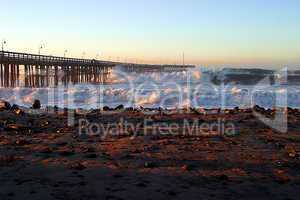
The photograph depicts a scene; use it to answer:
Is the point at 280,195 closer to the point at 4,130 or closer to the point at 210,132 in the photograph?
the point at 210,132

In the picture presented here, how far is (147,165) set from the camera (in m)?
9.99

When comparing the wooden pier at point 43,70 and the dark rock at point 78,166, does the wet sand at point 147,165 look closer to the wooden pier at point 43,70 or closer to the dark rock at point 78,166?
the dark rock at point 78,166

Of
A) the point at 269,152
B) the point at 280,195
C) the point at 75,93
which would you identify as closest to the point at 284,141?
the point at 269,152

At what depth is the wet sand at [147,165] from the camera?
8406 mm

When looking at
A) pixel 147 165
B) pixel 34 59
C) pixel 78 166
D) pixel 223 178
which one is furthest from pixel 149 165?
pixel 34 59

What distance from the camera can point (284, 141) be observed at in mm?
13383

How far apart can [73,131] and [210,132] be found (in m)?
3.67

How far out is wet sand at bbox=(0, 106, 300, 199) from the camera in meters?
8.41

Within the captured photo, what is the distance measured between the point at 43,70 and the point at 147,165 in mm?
45210

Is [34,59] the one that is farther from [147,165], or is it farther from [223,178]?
[223,178]

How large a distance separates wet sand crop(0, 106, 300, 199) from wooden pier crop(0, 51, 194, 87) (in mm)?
30097

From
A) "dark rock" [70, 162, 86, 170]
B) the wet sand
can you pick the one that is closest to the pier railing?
the wet sand

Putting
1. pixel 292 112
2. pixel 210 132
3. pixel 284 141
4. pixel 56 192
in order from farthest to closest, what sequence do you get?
pixel 292 112 < pixel 210 132 < pixel 284 141 < pixel 56 192

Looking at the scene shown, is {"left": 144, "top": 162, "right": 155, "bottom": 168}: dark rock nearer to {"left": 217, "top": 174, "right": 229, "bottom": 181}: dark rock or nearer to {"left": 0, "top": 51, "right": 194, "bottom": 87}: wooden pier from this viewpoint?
{"left": 217, "top": 174, "right": 229, "bottom": 181}: dark rock
